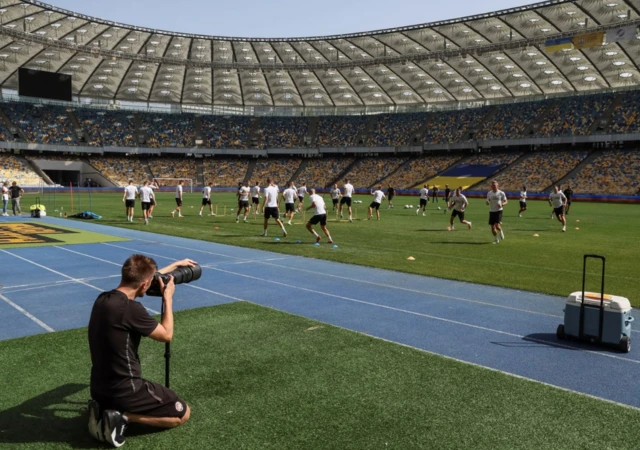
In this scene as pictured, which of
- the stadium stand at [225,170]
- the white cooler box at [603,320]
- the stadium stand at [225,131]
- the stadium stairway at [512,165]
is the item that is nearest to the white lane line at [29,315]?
the white cooler box at [603,320]

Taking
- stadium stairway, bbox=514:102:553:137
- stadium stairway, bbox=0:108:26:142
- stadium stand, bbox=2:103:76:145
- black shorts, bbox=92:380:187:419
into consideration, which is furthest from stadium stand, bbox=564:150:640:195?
stadium stairway, bbox=0:108:26:142

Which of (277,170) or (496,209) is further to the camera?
(277,170)

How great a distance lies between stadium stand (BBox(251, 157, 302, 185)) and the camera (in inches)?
3150

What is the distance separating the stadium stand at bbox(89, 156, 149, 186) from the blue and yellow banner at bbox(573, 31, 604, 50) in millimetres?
55765

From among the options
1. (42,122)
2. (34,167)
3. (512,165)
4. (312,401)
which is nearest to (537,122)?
(512,165)

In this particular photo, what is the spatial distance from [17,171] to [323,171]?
40475 mm

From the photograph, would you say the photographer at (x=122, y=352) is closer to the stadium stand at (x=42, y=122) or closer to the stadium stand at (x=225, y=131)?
the stadium stand at (x=42, y=122)

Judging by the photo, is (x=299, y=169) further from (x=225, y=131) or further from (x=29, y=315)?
(x=29, y=315)

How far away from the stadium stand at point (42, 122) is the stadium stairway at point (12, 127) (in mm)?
470

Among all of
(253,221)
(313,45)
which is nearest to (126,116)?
(313,45)

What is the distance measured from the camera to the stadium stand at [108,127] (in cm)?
7612

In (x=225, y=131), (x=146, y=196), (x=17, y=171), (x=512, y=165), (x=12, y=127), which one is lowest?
(x=146, y=196)

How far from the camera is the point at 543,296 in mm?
10211

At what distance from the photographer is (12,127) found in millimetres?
69625
